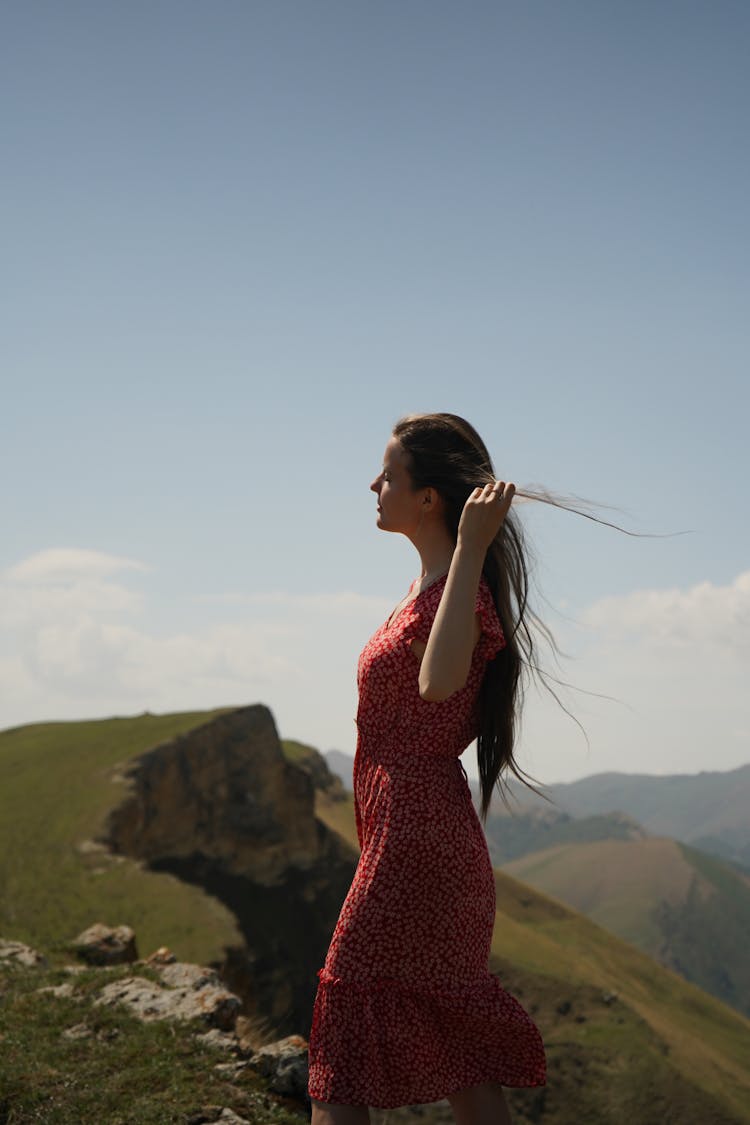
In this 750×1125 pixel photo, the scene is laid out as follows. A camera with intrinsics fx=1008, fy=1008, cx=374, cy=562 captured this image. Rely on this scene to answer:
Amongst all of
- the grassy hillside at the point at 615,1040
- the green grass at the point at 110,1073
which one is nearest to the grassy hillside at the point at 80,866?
the grassy hillside at the point at 615,1040

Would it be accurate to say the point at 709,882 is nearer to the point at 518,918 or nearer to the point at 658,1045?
the point at 518,918

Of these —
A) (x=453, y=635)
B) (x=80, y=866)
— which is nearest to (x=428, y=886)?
(x=453, y=635)

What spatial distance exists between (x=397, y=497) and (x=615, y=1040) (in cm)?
6165

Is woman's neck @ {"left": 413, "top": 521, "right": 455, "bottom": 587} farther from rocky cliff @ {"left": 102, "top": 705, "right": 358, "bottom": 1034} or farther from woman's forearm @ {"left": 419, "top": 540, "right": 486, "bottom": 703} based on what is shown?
rocky cliff @ {"left": 102, "top": 705, "right": 358, "bottom": 1034}

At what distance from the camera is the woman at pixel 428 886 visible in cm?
334

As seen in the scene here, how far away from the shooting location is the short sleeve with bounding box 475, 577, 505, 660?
356 centimetres

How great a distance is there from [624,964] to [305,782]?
34.3 metres

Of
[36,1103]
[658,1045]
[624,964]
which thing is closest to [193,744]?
[658,1045]

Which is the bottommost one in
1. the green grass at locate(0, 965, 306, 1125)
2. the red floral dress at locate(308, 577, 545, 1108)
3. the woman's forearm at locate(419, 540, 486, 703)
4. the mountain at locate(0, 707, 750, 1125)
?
the mountain at locate(0, 707, 750, 1125)

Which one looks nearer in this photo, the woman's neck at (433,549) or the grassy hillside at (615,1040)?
the woman's neck at (433,549)

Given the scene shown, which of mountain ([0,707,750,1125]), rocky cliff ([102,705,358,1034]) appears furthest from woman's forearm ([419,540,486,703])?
rocky cliff ([102,705,358,1034])

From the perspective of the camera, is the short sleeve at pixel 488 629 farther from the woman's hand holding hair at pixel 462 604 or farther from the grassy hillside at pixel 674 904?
the grassy hillside at pixel 674 904

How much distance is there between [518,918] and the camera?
78562 millimetres

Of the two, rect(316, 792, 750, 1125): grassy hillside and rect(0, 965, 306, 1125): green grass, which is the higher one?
rect(0, 965, 306, 1125): green grass
